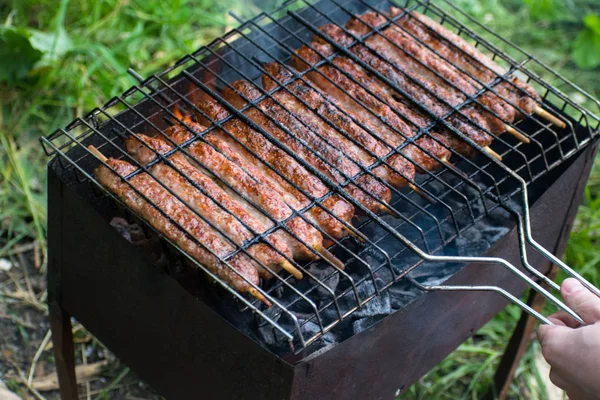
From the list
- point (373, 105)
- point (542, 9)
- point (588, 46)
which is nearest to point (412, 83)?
point (373, 105)

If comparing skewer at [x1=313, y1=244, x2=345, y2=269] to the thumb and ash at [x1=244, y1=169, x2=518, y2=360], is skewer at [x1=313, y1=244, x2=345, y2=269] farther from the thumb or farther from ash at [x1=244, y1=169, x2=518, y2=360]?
the thumb

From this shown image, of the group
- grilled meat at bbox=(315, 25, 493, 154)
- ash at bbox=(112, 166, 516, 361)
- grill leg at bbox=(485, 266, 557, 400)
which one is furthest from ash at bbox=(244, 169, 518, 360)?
grill leg at bbox=(485, 266, 557, 400)

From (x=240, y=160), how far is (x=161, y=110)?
0.51m

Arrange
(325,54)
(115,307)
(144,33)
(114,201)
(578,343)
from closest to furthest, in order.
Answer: (578,343) → (114,201) → (115,307) → (325,54) → (144,33)

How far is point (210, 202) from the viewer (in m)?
2.50

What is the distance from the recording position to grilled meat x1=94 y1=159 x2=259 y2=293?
92.2 inches

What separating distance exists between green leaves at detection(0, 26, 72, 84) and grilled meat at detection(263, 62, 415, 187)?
2364 mm

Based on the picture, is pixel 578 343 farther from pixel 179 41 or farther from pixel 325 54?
pixel 179 41

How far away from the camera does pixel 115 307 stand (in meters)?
2.85

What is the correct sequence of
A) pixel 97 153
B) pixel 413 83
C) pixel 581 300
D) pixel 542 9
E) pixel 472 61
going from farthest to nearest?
pixel 542 9
pixel 472 61
pixel 413 83
pixel 97 153
pixel 581 300

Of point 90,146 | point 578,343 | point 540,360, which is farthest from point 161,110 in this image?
point 540,360

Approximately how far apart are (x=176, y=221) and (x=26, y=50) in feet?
9.54

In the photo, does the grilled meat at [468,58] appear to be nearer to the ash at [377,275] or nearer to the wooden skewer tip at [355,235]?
the ash at [377,275]

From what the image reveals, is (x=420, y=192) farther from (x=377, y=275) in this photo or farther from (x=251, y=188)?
(x=251, y=188)
